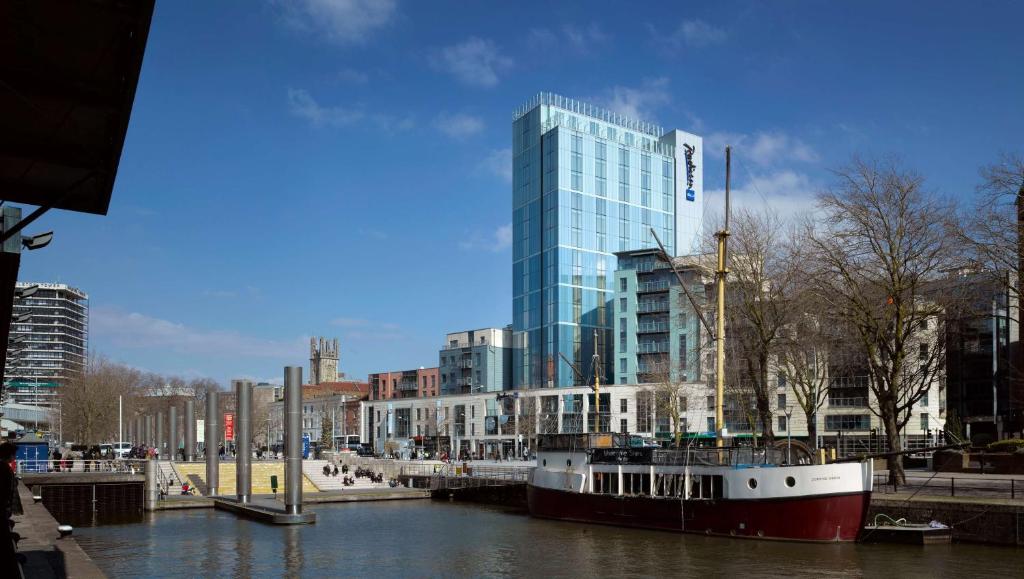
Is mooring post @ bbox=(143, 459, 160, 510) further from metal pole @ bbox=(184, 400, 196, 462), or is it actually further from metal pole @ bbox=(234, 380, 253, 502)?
metal pole @ bbox=(184, 400, 196, 462)

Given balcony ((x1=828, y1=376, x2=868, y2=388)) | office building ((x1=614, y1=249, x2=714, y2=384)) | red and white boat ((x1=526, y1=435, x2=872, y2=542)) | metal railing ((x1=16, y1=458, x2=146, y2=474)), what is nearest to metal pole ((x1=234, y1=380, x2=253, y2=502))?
metal railing ((x1=16, y1=458, x2=146, y2=474))

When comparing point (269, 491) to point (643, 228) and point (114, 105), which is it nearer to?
point (114, 105)

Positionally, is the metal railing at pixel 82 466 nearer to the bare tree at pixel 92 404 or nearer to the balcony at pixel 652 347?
the bare tree at pixel 92 404

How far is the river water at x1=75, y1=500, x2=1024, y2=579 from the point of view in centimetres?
3122

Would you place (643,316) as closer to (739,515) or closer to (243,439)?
(243,439)

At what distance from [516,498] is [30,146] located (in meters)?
53.5

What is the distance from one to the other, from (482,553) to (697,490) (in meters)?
11.0

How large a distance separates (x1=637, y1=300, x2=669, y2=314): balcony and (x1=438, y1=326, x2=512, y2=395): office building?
1026 inches

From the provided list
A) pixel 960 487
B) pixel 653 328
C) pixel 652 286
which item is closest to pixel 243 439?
pixel 960 487

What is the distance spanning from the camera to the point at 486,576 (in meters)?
31.2

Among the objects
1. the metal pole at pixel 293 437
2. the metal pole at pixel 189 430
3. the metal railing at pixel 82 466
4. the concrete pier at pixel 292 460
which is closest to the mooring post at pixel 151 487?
the metal railing at pixel 82 466

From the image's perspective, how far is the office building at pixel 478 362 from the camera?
13075cm

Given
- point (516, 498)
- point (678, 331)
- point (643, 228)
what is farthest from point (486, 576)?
point (643, 228)

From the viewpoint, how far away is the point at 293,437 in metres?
45.4
